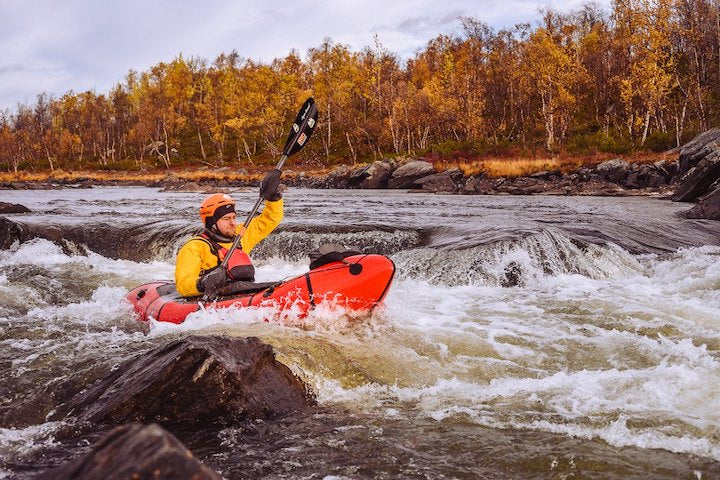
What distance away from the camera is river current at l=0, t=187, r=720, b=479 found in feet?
10.8

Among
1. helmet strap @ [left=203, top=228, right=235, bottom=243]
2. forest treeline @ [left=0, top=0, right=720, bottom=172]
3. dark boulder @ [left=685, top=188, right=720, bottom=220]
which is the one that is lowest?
dark boulder @ [left=685, top=188, right=720, bottom=220]

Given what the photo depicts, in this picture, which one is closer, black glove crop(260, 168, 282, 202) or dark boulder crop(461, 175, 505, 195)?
black glove crop(260, 168, 282, 202)

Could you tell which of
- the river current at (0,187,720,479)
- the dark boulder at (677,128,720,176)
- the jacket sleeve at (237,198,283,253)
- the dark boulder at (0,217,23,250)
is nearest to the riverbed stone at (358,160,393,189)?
the dark boulder at (677,128,720,176)

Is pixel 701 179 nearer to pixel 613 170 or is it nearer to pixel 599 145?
pixel 613 170

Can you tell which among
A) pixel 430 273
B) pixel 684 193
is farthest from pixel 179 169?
pixel 430 273

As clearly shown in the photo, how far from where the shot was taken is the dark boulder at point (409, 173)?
3266 cm

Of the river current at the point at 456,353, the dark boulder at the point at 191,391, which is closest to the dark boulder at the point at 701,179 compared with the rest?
the river current at the point at 456,353

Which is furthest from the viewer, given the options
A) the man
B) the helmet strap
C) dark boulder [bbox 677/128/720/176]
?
dark boulder [bbox 677/128/720/176]

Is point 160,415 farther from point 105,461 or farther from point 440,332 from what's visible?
point 440,332

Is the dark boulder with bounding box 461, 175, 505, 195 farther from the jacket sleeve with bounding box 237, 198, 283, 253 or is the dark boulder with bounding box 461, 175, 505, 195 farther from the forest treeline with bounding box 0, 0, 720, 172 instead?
the jacket sleeve with bounding box 237, 198, 283, 253

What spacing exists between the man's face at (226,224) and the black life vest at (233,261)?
Answer: 157 millimetres

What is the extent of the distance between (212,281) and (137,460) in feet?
14.9

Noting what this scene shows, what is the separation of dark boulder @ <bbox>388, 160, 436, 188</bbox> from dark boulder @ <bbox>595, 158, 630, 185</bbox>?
9702 mm

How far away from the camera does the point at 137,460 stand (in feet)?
4.53
